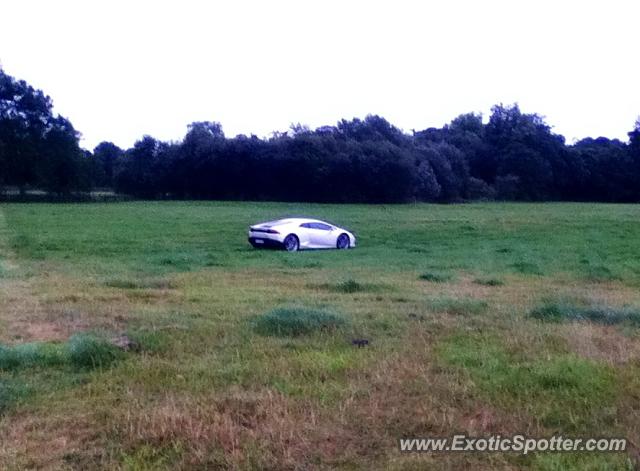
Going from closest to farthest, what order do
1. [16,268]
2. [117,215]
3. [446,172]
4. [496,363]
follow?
1. [496,363]
2. [16,268]
3. [117,215]
4. [446,172]

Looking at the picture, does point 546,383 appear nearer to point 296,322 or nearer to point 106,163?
point 296,322

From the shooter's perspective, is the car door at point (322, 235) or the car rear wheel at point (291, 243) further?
the car door at point (322, 235)

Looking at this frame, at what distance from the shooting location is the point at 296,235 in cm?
2773

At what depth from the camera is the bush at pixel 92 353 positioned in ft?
24.9

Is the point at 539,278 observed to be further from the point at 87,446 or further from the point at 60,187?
the point at 60,187

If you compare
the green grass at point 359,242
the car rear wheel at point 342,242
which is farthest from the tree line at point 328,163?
the car rear wheel at point 342,242

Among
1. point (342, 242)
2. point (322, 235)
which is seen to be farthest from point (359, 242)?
point (322, 235)

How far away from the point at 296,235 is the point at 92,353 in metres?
20.1

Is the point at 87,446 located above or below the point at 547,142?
below

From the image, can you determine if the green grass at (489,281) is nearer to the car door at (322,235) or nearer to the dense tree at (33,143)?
the car door at (322,235)

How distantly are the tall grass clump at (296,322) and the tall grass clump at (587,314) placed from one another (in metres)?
2.86

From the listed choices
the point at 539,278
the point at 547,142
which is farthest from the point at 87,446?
the point at 547,142

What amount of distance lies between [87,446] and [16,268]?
48.6 feet

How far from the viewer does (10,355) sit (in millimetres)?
7730
